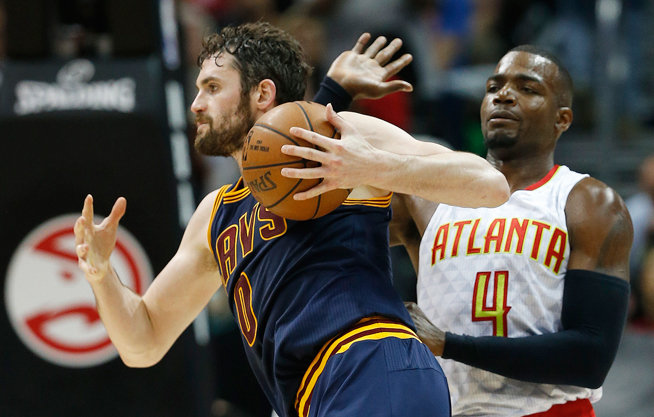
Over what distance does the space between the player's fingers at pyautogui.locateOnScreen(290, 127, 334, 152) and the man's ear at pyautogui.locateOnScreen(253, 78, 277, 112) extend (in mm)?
693

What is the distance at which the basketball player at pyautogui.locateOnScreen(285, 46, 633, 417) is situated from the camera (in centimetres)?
286

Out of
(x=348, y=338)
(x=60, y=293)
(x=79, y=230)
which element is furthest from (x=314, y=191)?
(x=60, y=293)

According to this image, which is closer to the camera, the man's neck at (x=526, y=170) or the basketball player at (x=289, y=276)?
the basketball player at (x=289, y=276)

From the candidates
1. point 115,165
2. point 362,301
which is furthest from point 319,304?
point 115,165

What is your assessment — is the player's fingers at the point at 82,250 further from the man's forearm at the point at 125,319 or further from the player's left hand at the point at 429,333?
the player's left hand at the point at 429,333

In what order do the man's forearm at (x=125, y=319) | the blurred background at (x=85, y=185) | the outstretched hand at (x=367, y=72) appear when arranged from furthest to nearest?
the blurred background at (x=85, y=185)
the outstretched hand at (x=367, y=72)
the man's forearm at (x=125, y=319)

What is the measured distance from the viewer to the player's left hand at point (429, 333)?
9.34ft

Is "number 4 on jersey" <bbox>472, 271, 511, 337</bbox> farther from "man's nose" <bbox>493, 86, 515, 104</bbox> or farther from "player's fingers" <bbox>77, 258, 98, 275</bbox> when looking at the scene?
"player's fingers" <bbox>77, 258, 98, 275</bbox>

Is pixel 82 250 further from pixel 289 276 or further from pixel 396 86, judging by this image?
pixel 396 86

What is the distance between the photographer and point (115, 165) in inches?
196

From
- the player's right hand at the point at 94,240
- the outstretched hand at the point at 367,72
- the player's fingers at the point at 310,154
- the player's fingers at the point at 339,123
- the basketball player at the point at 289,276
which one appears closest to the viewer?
the player's fingers at the point at 310,154

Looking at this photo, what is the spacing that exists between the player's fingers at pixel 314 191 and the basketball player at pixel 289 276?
1.02ft

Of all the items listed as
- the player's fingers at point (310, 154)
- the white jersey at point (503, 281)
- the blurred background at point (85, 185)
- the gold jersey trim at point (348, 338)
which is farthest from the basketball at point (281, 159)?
the blurred background at point (85, 185)

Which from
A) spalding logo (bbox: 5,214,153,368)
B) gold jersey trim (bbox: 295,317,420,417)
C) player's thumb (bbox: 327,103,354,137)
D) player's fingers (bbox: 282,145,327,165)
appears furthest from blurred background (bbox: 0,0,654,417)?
player's fingers (bbox: 282,145,327,165)
